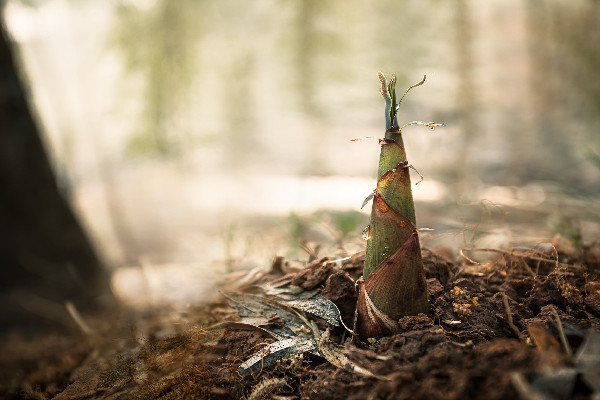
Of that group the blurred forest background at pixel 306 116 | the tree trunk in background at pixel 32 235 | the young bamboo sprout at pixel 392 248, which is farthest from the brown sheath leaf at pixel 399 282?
the tree trunk in background at pixel 32 235

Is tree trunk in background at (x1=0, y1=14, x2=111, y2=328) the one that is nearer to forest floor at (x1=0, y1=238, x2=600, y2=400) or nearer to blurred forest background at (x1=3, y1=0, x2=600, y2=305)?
blurred forest background at (x1=3, y1=0, x2=600, y2=305)

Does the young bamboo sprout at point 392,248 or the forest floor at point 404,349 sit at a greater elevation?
the young bamboo sprout at point 392,248

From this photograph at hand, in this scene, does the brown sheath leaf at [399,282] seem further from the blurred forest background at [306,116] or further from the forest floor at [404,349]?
the blurred forest background at [306,116]

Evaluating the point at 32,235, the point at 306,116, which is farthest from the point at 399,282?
the point at 306,116

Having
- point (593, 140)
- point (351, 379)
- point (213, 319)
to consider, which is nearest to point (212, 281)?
point (213, 319)

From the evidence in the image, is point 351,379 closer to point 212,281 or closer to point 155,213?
point 212,281

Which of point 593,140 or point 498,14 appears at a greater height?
point 498,14
